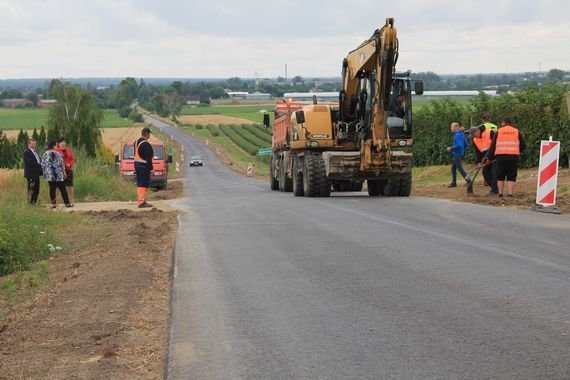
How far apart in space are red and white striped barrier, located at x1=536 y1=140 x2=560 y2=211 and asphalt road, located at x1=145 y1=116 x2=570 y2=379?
2.34 meters

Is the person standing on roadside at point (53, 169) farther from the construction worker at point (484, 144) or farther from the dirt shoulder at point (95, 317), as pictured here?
the construction worker at point (484, 144)

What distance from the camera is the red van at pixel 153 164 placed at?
41.0 metres

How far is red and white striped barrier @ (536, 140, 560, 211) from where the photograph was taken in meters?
16.9

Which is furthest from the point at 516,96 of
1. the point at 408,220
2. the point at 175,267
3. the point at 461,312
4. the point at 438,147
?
the point at 461,312

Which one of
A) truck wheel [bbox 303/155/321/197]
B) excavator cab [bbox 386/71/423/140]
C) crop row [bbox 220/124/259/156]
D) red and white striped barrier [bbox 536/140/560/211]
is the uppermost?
excavator cab [bbox 386/71/423/140]

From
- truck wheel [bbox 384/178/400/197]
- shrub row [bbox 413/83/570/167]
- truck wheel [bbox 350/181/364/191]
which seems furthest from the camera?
shrub row [bbox 413/83/570/167]

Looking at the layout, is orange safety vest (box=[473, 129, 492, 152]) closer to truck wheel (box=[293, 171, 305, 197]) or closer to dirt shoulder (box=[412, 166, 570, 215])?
dirt shoulder (box=[412, 166, 570, 215])

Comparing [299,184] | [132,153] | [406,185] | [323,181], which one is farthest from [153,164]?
[406,185]

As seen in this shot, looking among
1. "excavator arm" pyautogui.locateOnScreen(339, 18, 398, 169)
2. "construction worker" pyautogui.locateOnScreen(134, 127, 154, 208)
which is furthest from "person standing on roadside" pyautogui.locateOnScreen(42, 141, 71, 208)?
"excavator arm" pyautogui.locateOnScreen(339, 18, 398, 169)

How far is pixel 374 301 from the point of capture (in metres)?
7.95

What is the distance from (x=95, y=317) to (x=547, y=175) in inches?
444

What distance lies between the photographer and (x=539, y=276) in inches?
356

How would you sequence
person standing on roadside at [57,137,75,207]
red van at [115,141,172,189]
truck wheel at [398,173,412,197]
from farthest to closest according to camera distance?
red van at [115,141,172,189] → truck wheel at [398,173,412,197] → person standing on roadside at [57,137,75,207]

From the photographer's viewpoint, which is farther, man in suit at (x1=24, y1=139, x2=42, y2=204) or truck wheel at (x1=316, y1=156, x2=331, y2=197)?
truck wheel at (x1=316, y1=156, x2=331, y2=197)
